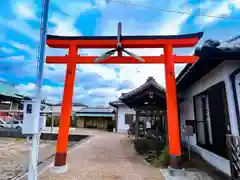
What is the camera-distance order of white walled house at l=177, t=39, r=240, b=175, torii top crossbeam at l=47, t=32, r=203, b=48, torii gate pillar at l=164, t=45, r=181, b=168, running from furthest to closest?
torii top crossbeam at l=47, t=32, r=203, b=48, torii gate pillar at l=164, t=45, r=181, b=168, white walled house at l=177, t=39, r=240, b=175

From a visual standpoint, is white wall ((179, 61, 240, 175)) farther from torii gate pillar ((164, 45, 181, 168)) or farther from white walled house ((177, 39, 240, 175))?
torii gate pillar ((164, 45, 181, 168))

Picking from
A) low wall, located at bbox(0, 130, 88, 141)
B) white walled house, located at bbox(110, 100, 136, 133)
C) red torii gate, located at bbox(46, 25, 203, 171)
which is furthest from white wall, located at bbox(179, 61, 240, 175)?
white walled house, located at bbox(110, 100, 136, 133)

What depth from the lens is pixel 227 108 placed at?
3.63m

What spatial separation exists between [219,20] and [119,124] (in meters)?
15.6

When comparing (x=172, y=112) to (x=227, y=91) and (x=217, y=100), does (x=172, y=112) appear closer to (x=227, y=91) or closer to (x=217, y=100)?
(x=217, y=100)

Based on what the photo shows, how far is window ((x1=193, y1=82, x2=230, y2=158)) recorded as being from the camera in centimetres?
384

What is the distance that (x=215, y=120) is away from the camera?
14.1ft

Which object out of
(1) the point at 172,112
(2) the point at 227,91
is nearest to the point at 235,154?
(2) the point at 227,91

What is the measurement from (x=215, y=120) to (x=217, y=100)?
63 cm

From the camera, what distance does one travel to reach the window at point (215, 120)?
Answer: 3836 mm

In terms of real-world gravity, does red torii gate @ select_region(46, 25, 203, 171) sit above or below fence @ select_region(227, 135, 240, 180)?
above

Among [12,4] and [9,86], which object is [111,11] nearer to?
[12,4]

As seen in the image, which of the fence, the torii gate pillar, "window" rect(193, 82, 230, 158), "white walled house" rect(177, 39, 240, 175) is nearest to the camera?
the fence

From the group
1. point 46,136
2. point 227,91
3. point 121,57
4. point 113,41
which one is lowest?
point 46,136
